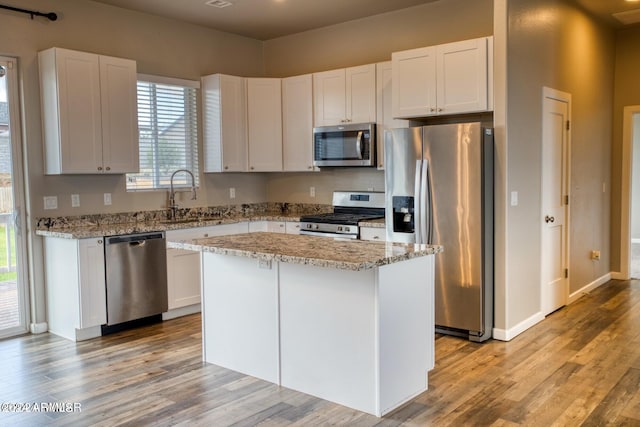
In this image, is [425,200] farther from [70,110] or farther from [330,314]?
[70,110]

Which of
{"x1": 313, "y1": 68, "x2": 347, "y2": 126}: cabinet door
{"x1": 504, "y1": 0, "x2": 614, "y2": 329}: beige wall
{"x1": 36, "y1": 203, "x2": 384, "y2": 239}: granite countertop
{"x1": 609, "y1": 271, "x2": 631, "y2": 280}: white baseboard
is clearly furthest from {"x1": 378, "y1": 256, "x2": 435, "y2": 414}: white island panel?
{"x1": 609, "y1": 271, "x2": 631, "y2": 280}: white baseboard

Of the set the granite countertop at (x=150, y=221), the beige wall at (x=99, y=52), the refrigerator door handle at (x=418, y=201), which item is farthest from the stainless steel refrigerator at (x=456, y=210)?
the beige wall at (x=99, y=52)

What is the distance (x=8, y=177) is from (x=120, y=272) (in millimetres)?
1200

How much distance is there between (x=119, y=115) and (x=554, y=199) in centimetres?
404

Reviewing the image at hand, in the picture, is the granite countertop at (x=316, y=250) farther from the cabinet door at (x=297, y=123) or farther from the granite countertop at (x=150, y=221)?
the cabinet door at (x=297, y=123)

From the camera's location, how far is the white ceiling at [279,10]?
5.14 meters

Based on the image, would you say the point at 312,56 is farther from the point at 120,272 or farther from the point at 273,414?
the point at 273,414

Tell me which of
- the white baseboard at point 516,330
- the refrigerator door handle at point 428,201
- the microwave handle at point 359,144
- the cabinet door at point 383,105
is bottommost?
the white baseboard at point 516,330

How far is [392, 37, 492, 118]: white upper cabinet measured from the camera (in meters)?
4.37

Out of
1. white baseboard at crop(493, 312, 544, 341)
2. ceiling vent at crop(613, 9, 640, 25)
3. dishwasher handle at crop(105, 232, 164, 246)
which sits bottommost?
white baseboard at crop(493, 312, 544, 341)

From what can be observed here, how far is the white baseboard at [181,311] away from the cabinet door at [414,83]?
8.52 feet

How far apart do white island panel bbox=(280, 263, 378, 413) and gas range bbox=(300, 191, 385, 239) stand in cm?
188

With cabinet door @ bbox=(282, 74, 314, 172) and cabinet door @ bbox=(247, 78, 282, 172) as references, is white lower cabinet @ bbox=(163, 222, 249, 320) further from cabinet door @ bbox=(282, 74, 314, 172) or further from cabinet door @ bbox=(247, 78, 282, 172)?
cabinet door @ bbox=(282, 74, 314, 172)

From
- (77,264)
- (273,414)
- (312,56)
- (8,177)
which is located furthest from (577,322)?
(8,177)
